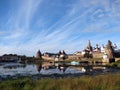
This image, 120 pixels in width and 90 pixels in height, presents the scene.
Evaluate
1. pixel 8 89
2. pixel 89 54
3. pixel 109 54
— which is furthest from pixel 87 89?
pixel 89 54

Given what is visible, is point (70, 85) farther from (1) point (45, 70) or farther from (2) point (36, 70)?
(2) point (36, 70)

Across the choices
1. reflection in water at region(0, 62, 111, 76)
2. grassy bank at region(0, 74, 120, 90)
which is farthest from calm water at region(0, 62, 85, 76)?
grassy bank at region(0, 74, 120, 90)

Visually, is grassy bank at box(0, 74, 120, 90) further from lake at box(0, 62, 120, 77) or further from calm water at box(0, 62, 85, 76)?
calm water at box(0, 62, 85, 76)

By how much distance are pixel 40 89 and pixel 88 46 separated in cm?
16172

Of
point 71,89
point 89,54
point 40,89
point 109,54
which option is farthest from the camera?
point 89,54

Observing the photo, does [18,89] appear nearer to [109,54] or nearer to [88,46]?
[109,54]

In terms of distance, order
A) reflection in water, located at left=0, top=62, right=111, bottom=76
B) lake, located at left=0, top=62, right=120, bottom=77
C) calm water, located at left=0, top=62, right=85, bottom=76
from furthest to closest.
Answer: reflection in water, located at left=0, top=62, right=111, bottom=76 < calm water, located at left=0, top=62, right=85, bottom=76 < lake, located at left=0, top=62, right=120, bottom=77

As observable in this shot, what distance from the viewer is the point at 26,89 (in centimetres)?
1296

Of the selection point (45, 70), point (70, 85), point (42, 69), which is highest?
point (42, 69)

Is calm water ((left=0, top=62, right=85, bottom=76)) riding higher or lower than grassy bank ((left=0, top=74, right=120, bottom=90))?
higher

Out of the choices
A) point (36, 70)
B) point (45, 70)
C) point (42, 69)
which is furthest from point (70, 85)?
point (42, 69)

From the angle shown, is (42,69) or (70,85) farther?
(42,69)

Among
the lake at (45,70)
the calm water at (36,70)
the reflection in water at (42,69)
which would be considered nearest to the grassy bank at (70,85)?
the lake at (45,70)

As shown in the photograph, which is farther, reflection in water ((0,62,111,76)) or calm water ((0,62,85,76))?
reflection in water ((0,62,111,76))
